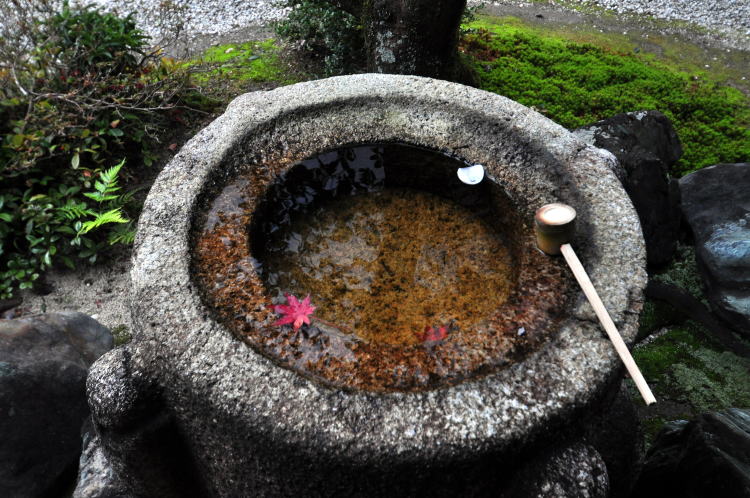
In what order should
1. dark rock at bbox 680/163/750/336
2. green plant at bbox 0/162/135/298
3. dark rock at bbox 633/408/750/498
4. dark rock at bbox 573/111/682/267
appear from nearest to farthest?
dark rock at bbox 633/408/750/498
dark rock at bbox 680/163/750/336
green plant at bbox 0/162/135/298
dark rock at bbox 573/111/682/267

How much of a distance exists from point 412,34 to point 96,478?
340 centimetres

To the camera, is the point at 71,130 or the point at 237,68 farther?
the point at 237,68

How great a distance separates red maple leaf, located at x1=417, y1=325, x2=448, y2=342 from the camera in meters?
1.95

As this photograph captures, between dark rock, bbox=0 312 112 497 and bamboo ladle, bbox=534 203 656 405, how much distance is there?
232cm

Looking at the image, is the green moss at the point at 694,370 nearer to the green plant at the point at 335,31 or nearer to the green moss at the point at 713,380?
the green moss at the point at 713,380

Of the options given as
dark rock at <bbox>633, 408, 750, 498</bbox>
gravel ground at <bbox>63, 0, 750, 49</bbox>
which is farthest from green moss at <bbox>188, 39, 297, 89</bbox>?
dark rock at <bbox>633, 408, 750, 498</bbox>

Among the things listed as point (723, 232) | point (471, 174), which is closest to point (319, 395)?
point (471, 174)

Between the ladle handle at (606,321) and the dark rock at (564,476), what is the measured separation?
26 cm

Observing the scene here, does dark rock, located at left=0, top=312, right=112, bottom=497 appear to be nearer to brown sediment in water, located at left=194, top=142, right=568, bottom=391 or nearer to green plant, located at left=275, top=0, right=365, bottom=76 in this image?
brown sediment in water, located at left=194, top=142, right=568, bottom=391

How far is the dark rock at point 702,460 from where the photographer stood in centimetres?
200

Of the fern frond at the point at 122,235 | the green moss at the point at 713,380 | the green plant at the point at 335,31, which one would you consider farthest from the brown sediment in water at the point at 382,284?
the green plant at the point at 335,31

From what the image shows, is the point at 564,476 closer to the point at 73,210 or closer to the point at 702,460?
the point at 702,460

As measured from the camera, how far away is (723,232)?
3359 millimetres

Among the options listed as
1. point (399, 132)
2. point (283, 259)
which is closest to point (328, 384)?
point (283, 259)
